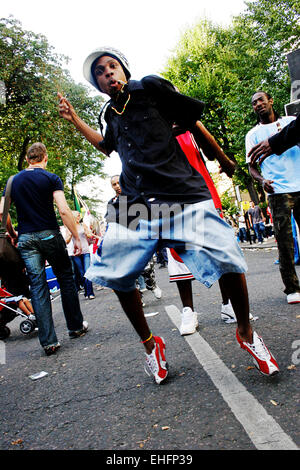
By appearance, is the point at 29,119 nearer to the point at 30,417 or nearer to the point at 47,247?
the point at 47,247

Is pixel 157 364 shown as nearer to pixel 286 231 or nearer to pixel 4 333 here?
pixel 286 231

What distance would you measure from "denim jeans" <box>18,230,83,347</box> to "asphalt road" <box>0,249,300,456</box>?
0.36m

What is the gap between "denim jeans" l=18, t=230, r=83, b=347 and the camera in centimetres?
432

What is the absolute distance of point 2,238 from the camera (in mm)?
4742

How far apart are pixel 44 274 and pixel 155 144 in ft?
8.69

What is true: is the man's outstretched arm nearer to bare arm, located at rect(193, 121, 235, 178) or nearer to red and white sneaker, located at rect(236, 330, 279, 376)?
bare arm, located at rect(193, 121, 235, 178)

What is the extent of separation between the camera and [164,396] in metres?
2.40

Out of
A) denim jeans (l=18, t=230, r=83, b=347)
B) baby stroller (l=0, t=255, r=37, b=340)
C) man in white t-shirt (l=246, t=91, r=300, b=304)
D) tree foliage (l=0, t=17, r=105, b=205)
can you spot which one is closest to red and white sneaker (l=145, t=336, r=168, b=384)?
denim jeans (l=18, t=230, r=83, b=347)

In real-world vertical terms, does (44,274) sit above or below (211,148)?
below

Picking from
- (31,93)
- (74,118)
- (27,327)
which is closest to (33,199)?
(74,118)

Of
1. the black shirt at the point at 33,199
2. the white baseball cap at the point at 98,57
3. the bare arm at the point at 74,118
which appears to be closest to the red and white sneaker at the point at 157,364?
the bare arm at the point at 74,118

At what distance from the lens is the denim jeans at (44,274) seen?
432 cm
